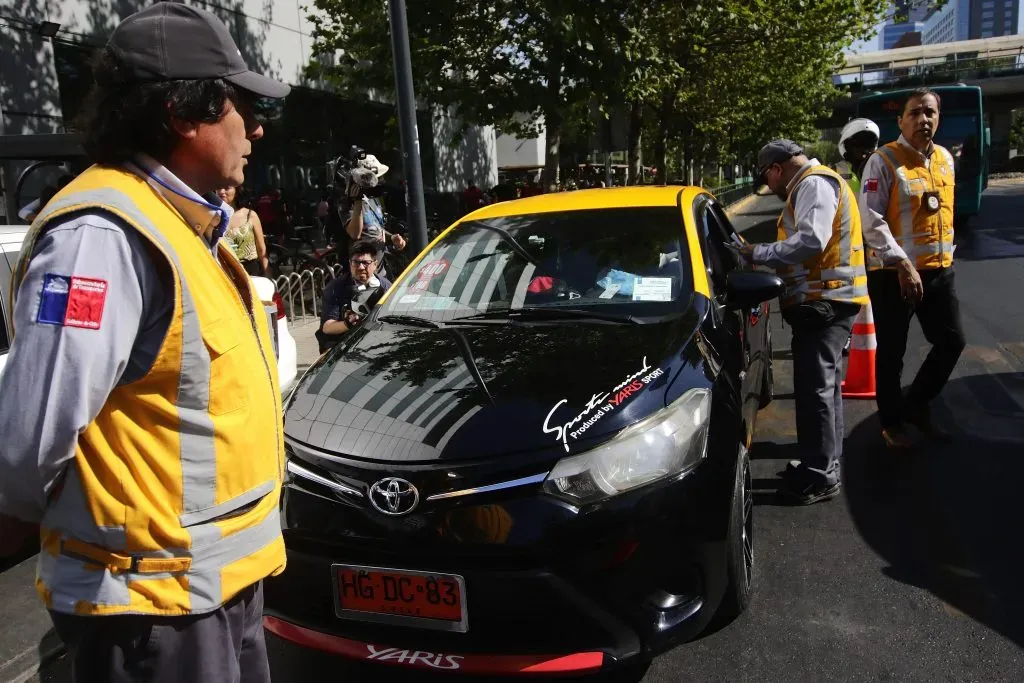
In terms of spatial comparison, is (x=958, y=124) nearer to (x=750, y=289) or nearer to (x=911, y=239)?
(x=911, y=239)

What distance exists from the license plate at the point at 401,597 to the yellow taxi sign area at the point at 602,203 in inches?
65.9

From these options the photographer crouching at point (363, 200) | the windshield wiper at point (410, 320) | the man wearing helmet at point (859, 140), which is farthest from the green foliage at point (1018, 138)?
the windshield wiper at point (410, 320)

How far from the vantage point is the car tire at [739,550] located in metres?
2.90

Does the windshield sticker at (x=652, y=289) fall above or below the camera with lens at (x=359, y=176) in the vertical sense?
below

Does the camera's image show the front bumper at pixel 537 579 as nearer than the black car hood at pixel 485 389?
Yes

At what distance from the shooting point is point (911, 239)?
15.7ft

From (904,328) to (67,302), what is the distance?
15.0 feet

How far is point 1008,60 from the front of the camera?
56.2 meters

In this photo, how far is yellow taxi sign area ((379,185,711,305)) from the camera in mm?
4000

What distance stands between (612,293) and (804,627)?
4.86 ft

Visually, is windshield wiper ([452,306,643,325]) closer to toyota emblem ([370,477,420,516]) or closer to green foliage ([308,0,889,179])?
toyota emblem ([370,477,420,516])

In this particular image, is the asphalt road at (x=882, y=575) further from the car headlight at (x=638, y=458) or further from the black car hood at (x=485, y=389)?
the black car hood at (x=485, y=389)

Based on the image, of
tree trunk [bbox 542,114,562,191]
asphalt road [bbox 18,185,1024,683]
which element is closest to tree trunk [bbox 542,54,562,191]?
tree trunk [bbox 542,114,562,191]

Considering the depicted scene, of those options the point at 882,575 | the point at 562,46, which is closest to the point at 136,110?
the point at 882,575
